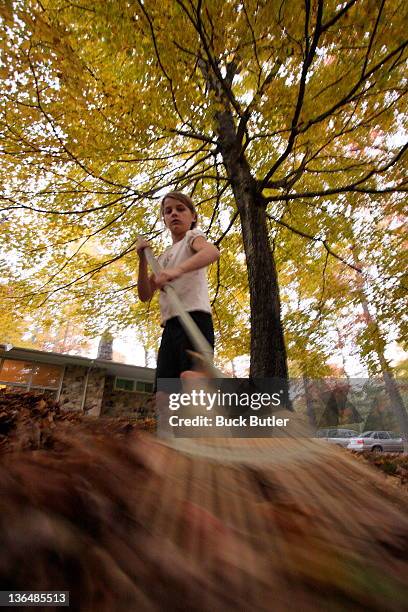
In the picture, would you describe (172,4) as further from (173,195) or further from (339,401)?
(339,401)

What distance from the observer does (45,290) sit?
5.19 metres

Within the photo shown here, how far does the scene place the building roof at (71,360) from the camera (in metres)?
10.2

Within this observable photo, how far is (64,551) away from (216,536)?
0.20 meters

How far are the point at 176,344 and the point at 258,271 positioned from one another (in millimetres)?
1887

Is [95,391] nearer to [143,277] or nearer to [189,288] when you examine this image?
[143,277]

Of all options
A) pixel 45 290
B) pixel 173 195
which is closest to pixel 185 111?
pixel 173 195

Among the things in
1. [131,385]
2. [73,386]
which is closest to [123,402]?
[131,385]

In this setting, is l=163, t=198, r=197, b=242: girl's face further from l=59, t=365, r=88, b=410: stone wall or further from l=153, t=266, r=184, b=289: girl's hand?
l=59, t=365, r=88, b=410: stone wall

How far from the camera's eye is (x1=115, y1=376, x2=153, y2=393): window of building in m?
11.7

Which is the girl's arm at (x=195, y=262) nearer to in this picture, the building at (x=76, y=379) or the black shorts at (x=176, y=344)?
the black shorts at (x=176, y=344)

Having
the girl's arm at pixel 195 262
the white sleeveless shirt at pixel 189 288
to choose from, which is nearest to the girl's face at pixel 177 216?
the white sleeveless shirt at pixel 189 288

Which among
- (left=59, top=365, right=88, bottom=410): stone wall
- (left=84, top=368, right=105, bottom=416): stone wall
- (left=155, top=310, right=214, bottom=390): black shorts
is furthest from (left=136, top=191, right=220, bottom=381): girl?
(left=59, top=365, right=88, bottom=410): stone wall

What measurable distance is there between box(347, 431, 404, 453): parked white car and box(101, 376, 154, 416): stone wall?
12.2 m

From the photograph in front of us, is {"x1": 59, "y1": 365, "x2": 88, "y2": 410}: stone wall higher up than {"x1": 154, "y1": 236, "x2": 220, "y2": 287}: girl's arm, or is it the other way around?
{"x1": 59, "y1": 365, "x2": 88, "y2": 410}: stone wall
